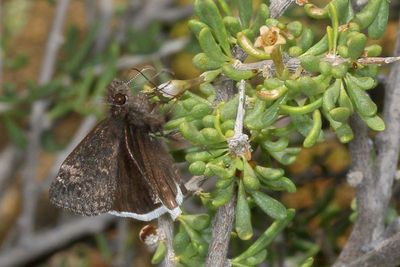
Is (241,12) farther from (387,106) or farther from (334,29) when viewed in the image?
(387,106)

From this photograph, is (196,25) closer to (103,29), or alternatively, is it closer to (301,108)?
(301,108)

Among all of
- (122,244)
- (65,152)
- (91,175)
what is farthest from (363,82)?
(65,152)

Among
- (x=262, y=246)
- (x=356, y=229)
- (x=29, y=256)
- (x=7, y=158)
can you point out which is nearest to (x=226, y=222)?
(x=262, y=246)

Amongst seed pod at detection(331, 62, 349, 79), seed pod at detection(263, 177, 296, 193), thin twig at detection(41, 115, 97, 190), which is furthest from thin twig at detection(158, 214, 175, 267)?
thin twig at detection(41, 115, 97, 190)

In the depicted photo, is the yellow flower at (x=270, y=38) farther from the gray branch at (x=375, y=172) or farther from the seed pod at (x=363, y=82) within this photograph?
the gray branch at (x=375, y=172)

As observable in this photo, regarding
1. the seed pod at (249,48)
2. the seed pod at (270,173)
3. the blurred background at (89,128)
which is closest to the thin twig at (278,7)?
the seed pod at (249,48)

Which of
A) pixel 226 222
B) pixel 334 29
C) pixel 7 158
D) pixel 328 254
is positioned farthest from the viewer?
pixel 7 158
